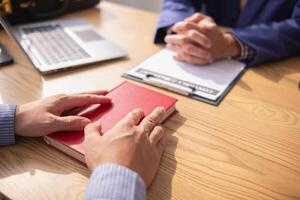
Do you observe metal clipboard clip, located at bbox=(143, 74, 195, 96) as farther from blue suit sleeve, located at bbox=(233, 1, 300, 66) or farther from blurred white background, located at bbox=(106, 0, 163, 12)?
blurred white background, located at bbox=(106, 0, 163, 12)

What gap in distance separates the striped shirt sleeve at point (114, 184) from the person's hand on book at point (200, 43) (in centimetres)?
50

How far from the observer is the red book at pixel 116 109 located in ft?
1.93

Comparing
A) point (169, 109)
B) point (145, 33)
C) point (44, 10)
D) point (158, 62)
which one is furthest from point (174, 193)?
point (44, 10)

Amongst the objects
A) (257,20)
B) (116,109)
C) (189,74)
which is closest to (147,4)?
(257,20)

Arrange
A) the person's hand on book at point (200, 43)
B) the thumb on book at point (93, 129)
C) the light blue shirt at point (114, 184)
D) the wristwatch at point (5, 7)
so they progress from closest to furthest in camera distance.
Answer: the light blue shirt at point (114, 184), the thumb on book at point (93, 129), the person's hand on book at point (200, 43), the wristwatch at point (5, 7)

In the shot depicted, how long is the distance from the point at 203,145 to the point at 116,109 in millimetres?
201

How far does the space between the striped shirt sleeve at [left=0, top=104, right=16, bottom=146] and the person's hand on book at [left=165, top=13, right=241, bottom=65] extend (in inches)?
19.9

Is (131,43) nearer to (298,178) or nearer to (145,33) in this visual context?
(145,33)

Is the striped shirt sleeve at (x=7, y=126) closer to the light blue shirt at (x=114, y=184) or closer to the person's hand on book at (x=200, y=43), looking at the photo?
the light blue shirt at (x=114, y=184)

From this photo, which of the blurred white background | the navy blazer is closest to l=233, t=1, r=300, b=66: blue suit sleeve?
the navy blazer

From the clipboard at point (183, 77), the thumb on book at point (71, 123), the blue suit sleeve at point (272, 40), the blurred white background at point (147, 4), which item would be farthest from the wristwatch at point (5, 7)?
the blurred white background at point (147, 4)

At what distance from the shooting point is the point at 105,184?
49 centimetres

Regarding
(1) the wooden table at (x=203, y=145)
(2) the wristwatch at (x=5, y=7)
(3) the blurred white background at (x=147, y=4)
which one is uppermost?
(2) the wristwatch at (x=5, y=7)

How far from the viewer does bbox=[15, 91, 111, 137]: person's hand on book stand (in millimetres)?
604
